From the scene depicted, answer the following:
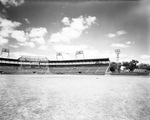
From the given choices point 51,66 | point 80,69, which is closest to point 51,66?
point 51,66

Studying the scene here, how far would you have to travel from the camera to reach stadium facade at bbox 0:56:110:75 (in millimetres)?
53578

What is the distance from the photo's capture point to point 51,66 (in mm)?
67438

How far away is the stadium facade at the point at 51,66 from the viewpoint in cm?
5358

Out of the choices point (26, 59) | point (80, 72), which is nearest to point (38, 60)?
point (26, 59)

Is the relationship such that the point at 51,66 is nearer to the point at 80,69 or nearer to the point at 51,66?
the point at 51,66

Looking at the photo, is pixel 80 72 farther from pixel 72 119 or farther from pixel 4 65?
pixel 72 119

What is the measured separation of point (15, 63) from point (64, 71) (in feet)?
87.0

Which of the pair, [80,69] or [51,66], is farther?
[51,66]

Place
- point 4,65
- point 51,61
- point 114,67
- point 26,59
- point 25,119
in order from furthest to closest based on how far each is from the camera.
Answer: point 114,67, point 51,61, point 26,59, point 4,65, point 25,119

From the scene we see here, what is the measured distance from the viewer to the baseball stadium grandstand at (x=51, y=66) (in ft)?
176

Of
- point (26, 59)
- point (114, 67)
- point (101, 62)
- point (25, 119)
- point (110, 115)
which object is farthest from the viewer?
point (114, 67)

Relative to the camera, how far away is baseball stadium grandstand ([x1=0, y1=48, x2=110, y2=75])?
53.6m

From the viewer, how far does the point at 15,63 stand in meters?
59.9

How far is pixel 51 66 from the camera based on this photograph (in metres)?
67.4
